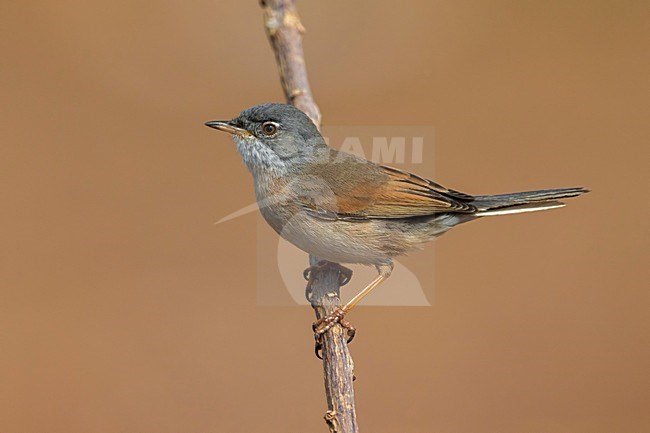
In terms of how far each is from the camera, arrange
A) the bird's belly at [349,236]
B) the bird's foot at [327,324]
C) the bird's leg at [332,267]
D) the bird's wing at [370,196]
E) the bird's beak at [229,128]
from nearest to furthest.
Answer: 1. the bird's foot at [327,324]
2. the bird's belly at [349,236]
3. the bird's wing at [370,196]
4. the bird's beak at [229,128]
5. the bird's leg at [332,267]

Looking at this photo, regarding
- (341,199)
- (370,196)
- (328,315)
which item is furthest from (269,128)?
(328,315)

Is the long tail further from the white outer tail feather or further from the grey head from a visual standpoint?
the grey head

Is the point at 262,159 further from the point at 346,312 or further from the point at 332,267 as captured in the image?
the point at 346,312

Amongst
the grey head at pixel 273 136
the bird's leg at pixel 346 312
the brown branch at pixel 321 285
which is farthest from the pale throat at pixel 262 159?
the bird's leg at pixel 346 312

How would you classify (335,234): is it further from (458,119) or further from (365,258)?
(458,119)

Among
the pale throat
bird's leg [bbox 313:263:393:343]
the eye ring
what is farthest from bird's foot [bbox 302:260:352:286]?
the eye ring

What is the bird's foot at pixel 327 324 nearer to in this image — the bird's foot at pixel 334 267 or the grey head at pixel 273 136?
the bird's foot at pixel 334 267

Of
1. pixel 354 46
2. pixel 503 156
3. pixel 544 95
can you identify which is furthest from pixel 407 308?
pixel 354 46

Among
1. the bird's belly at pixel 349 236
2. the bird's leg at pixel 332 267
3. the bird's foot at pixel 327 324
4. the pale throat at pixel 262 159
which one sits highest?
the pale throat at pixel 262 159
